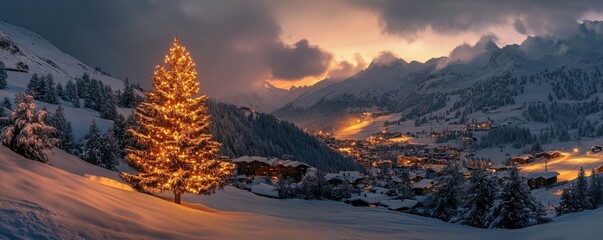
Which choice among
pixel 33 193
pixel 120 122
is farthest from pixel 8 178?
pixel 120 122

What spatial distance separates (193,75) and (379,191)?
89.2 m

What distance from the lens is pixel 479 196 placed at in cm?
4434

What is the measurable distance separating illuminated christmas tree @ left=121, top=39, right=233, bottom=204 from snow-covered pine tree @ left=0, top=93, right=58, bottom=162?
4402 mm

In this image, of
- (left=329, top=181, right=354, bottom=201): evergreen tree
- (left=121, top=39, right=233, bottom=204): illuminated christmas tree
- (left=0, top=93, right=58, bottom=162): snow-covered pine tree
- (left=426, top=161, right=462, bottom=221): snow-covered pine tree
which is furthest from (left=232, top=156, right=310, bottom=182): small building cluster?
(left=0, top=93, right=58, bottom=162): snow-covered pine tree

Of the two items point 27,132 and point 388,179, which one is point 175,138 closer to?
point 27,132

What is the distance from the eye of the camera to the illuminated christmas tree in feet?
84.6

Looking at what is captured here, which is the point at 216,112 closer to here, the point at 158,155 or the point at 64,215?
the point at 158,155

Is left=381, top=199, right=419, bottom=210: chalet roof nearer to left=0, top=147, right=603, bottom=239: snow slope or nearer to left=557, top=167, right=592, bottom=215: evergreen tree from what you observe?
left=557, top=167, right=592, bottom=215: evergreen tree

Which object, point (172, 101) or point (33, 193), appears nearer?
point (33, 193)

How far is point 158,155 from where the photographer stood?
25719 millimetres

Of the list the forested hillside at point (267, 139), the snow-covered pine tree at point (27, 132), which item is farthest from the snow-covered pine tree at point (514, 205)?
the forested hillside at point (267, 139)

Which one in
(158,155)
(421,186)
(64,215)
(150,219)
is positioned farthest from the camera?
(421,186)

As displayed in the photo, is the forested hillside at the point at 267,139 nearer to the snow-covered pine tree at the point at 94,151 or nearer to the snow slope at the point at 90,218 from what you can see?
the snow-covered pine tree at the point at 94,151

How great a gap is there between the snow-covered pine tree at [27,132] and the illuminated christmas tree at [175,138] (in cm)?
440
